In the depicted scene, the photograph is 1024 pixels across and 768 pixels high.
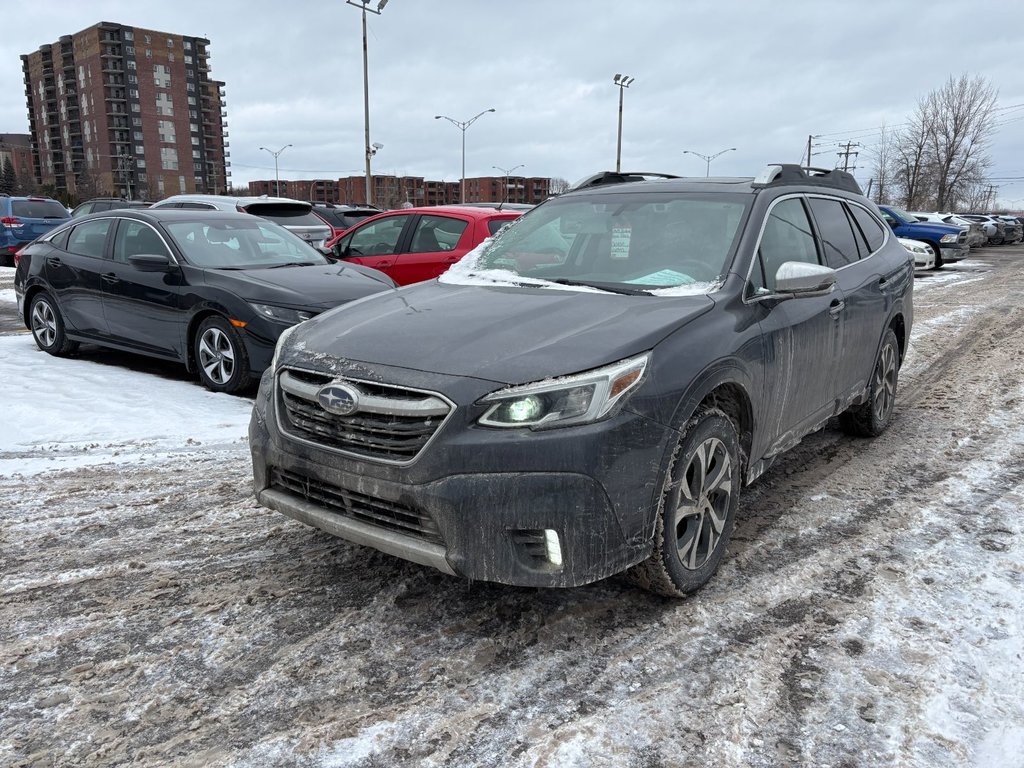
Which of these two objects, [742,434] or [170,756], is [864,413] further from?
[170,756]

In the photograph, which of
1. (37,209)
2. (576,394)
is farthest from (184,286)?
(37,209)

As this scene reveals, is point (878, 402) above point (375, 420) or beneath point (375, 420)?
beneath

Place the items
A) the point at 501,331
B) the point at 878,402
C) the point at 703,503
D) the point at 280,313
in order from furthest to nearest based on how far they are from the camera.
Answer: the point at 280,313
the point at 878,402
the point at 703,503
the point at 501,331

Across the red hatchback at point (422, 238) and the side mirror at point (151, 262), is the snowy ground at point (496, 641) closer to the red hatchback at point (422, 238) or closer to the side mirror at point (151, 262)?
the side mirror at point (151, 262)

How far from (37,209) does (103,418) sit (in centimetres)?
1614

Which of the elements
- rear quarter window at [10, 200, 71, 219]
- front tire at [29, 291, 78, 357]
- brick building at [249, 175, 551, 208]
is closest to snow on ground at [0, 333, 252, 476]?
front tire at [29, 291, 78, 357]

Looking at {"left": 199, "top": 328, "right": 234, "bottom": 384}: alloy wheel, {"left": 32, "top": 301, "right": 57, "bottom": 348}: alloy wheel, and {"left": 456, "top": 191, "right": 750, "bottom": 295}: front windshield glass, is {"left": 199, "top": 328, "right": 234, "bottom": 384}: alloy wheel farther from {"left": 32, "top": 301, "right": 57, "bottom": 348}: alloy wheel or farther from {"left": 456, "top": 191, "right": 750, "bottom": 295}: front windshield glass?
{"left": 456, "top": 191, "right": 750, "bottom": 295}: front windshield glass

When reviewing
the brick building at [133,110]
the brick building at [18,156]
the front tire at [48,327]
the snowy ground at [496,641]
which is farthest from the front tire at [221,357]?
the brick building at [18,156]

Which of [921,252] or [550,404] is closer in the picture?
[550,404]

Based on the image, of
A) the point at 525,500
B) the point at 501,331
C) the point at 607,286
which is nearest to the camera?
the point at 525,500

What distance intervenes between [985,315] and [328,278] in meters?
10.1

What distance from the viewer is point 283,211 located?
43.7 ft

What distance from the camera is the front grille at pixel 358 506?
2832 mm

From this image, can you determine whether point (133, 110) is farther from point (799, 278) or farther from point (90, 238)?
point (799, 278)
